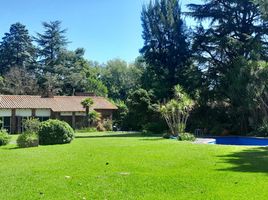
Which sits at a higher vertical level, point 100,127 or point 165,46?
point 165,46

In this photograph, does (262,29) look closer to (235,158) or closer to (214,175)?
(235,158)

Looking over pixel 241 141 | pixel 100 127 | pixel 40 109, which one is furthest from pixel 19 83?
pixel 241 141

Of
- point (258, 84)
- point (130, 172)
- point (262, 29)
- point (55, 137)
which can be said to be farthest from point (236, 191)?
point (262, 29)

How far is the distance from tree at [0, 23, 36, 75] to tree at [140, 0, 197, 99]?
26.6 m

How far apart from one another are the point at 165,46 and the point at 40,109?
15.2m

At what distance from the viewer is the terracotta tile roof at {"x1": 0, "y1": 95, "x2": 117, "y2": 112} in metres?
40.8

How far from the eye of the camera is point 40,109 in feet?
138

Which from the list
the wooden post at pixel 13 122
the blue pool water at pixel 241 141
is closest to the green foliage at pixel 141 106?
the blue pool water at pixel 241 141

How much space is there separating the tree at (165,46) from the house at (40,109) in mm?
10124

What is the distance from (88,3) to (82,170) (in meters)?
16.7

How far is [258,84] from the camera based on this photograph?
90.8ft

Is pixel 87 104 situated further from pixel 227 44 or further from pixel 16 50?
pixel 16 50

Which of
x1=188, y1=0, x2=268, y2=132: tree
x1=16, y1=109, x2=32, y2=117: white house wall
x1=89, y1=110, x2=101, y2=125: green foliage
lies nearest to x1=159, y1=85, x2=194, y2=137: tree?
x1=188, y1=0, x2=268, y2=132: tree

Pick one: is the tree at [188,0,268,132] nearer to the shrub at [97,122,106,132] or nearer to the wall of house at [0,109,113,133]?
the shrub at [97,122,106,132]
